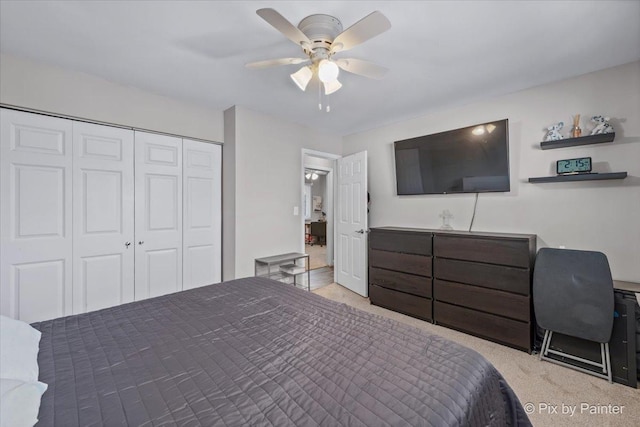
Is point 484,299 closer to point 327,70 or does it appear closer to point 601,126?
point 601,126

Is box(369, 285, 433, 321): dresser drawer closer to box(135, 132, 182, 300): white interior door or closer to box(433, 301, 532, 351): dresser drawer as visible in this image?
box(433, 301, 532, 351): dresser drawer

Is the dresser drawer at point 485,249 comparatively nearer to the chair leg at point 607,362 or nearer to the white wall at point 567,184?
the white wall at point 567,184

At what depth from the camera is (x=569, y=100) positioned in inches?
98.7

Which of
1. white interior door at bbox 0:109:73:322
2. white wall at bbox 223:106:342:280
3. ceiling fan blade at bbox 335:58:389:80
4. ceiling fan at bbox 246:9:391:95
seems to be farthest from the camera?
white wall at bbox 223:106:342:280

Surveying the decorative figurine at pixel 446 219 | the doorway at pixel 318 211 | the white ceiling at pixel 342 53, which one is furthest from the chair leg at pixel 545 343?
the doorway at pixel 318 211

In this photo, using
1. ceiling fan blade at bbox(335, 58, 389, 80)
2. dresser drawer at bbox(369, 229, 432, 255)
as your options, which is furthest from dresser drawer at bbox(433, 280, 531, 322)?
ceiling fan blade at bbox(335, 58, 389, 80)

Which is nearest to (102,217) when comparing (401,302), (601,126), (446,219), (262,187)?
(262,187)

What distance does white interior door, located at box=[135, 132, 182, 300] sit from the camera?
281cm

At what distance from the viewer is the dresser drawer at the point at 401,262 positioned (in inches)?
119

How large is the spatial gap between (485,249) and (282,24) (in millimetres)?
2528

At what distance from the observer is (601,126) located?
90.2 inches

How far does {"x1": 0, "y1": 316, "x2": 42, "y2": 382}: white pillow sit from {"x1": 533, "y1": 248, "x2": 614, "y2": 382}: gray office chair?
3155 mm

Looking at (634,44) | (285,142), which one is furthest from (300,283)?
Answer: (634,44)

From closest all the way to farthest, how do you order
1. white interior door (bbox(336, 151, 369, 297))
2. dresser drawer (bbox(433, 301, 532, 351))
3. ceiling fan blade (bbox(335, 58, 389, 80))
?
ceiling fan blade (bbox(335, 58, 389, 80))
dresser drawer (bbox(433, 301, 532, 351))
white interior door (bbox(336, 151, 369, 297))
